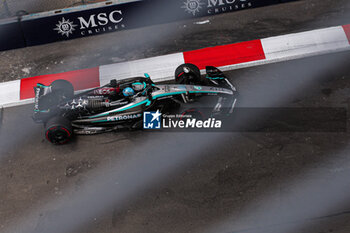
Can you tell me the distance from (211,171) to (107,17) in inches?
230

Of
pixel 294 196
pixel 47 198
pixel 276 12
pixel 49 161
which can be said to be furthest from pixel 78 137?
pixel 276 12

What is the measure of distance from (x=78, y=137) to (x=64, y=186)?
1224 mm

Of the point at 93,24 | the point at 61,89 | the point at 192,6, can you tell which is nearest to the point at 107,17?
the point at 93,24

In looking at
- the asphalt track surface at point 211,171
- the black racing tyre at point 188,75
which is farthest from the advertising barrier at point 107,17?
the black racing tyre at point 188,75

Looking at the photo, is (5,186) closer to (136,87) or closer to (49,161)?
(49,161)

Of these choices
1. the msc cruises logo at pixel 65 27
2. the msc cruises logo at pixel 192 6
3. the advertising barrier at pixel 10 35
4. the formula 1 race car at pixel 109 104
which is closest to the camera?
the formula 1 race car at pixel 109 104

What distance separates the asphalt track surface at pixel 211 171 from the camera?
5945mm

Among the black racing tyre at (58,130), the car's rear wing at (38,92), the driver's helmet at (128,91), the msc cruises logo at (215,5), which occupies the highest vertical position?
the msc cruises logo at (215,5)

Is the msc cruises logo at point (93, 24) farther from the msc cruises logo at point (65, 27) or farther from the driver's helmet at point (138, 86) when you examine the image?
the driver's helmet at point (138, 86)

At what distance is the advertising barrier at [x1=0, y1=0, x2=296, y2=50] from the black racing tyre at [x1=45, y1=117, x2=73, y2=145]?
3.96 meters

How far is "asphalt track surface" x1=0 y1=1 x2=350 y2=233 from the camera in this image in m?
5.95

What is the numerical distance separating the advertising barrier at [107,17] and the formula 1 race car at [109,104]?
10.5 feet

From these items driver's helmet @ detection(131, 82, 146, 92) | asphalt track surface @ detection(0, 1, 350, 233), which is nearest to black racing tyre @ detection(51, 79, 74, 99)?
asphalt track surface @ detection(0, 1, 350, 233)

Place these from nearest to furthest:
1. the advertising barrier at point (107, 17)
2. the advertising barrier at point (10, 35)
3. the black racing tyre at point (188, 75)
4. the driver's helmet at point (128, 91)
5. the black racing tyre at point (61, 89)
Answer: the driver's helmet at point (128, 91)
the black racing tyre at point (61, 89)
the black racing tyre at point (188, 75)
the advertising barrier at point (10, 35)
the advertising barrier at point (107, 17)
